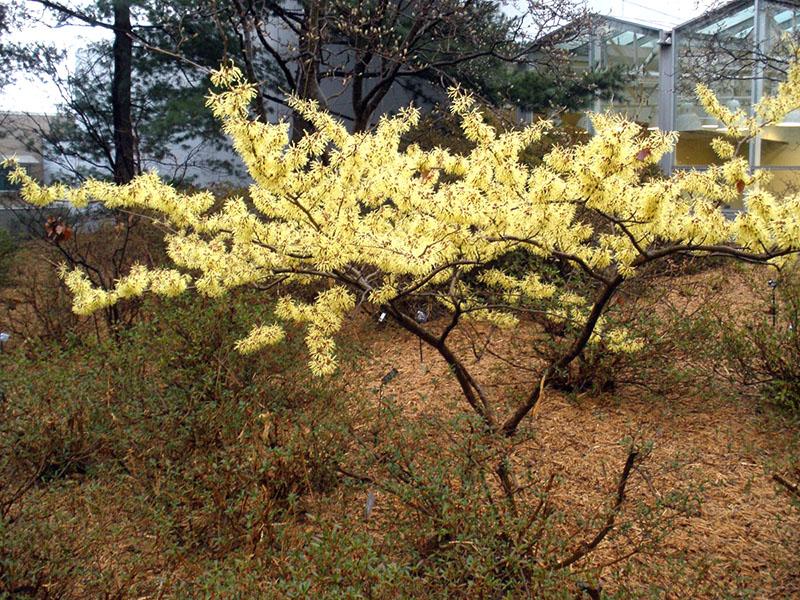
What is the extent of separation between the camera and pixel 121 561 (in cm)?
306

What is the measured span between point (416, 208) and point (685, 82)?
403 inches

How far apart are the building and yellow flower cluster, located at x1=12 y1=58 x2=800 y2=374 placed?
10047mm

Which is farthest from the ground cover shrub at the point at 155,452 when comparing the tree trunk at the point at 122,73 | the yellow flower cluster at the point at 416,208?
the tree trunk at the point at 122,73

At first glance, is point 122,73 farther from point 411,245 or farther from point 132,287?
point 411,245

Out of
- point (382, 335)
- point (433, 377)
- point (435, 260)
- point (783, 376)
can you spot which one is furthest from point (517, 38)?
point (435, 260)

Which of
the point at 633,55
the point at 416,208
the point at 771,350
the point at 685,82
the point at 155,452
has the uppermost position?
the point at 633,55

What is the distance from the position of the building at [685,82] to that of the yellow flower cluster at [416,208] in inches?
396

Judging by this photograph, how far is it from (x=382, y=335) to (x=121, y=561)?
4.15m

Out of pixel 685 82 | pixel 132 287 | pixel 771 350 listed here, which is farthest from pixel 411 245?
pixel 685 82

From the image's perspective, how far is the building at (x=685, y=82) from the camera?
13.5m

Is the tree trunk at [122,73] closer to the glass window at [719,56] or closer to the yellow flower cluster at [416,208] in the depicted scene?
the yellow flower cluster at [416,208]

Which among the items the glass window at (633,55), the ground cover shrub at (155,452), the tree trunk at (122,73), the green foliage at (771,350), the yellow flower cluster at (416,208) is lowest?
the ground cover shrub at (155,452)

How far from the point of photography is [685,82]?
12312mm

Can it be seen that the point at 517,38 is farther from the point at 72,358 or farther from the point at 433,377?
the point at 72,358
